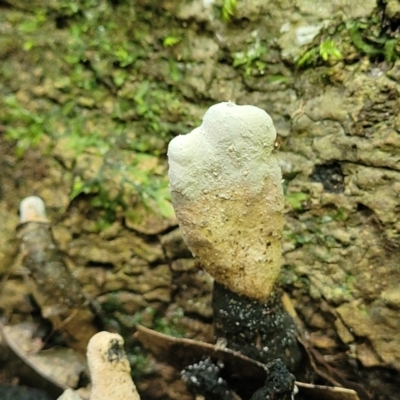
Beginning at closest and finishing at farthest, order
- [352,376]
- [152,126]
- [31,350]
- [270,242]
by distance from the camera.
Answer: [270,242] → [352,376] → [31,350] → [152,126]

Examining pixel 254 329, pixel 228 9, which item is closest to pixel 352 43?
pixel 228 9

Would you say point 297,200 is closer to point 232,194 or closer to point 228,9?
point 232,194

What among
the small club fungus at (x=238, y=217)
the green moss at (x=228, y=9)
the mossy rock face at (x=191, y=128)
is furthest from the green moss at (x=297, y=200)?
the green moss at (x=228, y=9)

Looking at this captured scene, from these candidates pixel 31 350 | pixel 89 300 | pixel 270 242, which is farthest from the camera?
pixel 89 300

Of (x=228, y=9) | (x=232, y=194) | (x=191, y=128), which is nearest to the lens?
(x=232, y=194)

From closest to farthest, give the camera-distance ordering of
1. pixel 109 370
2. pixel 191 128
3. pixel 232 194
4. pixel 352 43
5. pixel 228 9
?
pixel 232 194
pixel 109 370
pixel 352 43
pixel 228 9
pixel 191 128

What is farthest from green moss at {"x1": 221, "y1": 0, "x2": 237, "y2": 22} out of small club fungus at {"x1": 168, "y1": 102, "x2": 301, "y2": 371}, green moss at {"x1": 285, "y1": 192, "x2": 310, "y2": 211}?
small club fungus at {"x1": 168, "y1": 102, "x2": 301, "y2": 371}

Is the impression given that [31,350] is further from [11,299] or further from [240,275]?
[240,275]

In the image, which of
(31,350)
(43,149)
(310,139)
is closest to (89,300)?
(31,350)
